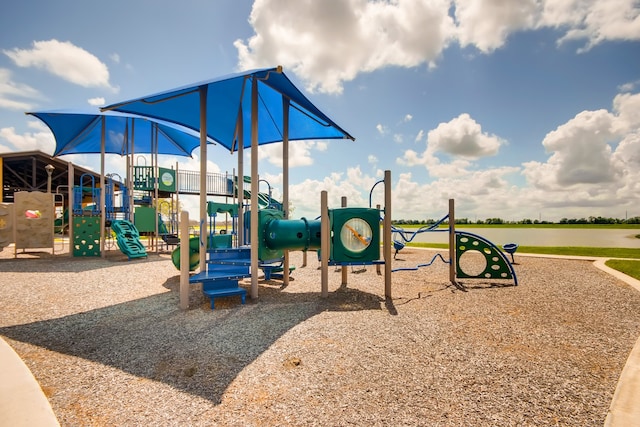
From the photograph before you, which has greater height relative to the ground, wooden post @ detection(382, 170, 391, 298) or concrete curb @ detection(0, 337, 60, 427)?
wooden post @ detection(382, 170, 391, 298)

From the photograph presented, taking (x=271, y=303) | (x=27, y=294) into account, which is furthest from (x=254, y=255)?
(x=27, y=294)

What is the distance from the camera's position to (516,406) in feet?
8.61

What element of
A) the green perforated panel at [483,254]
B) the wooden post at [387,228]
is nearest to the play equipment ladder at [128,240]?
the wooden post at [387,228]

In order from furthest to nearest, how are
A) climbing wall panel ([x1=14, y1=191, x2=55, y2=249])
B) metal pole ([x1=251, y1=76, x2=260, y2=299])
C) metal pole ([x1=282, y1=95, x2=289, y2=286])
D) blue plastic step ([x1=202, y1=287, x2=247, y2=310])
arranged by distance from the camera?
climbing wall panel ([x1=14, y1=191, x2=55, y2=249]) → metal pole ([x1=282, y1=95, x2=289, y2=286]) → metal pole ([x1=251, y1=76, x2=260, y2=299]) → blue plastic step ([x1=202, y1=287, x2=247, y2=310])

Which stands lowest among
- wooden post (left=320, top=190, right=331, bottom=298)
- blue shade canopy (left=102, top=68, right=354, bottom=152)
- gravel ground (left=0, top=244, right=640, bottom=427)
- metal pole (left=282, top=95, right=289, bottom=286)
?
gravel ground (left=0, top=244, right=640, bottom=427)

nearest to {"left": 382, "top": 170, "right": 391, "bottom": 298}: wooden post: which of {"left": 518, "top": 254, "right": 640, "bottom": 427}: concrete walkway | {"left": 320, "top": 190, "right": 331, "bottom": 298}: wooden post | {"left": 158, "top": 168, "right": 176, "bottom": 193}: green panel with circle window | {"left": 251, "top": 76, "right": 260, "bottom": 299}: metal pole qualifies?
{"left": 320, "top": 190, "right": 331, "bottom": 298}: wooden post

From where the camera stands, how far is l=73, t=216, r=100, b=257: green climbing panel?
1295 cm

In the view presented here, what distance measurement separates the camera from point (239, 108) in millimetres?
8039

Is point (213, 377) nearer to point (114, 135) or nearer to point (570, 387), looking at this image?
point (570, 387)

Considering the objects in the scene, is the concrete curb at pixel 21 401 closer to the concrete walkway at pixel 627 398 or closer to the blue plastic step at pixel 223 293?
the blue plastic step at pixel 223 293

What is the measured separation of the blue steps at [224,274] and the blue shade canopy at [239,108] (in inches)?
140

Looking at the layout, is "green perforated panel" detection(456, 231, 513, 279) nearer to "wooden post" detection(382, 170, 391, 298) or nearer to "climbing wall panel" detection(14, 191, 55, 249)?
"wooden post" detection(382, 170, 391, 298)

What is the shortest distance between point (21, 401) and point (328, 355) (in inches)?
109

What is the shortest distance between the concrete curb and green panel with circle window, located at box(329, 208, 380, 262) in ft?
15.6
